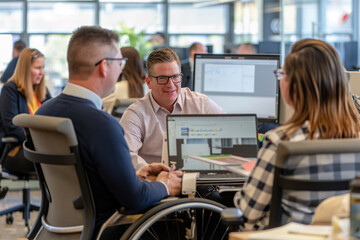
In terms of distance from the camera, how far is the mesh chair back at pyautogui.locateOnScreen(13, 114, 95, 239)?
2.04 metres

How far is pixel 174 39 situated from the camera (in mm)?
12156

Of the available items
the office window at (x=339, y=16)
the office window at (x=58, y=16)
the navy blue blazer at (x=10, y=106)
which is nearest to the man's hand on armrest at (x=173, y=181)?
the navy blue blazer at (x=10, y=106)

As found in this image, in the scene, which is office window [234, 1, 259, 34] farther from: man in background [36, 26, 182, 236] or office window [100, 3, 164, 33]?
man in background [36, 26, 182, 236]

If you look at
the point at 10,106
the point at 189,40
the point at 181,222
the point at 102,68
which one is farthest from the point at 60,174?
the point at 189,40

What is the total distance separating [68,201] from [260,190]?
2.48 ft

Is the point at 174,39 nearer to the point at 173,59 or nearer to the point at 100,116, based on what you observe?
the point at 173,59

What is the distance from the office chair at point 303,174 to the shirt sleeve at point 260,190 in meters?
0.04

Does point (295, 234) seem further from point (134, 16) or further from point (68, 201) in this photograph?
point (134, 16)

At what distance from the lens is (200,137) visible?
104 inches

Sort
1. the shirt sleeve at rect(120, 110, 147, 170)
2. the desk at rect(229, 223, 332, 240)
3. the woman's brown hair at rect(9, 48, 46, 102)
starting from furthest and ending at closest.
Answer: the woman's brown hair at rect(9, 48, 46, 102)
the shirt sleeve at rect(120, 110, 147, 170)
the desk at rect(229, 223, 332, 240)

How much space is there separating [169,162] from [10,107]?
231 centimetres

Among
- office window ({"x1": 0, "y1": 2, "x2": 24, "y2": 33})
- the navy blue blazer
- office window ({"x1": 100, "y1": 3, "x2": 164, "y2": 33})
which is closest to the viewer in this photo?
the navy blue blazer

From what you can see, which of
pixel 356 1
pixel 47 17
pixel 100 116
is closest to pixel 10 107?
pixel 100 116

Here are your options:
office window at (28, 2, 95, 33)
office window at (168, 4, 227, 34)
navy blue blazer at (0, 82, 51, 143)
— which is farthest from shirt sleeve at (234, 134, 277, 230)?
office window at (168, 4, 227, 34)
